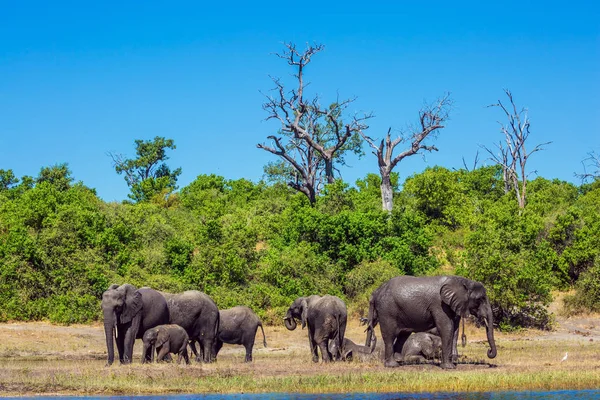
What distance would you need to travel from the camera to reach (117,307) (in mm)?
20141

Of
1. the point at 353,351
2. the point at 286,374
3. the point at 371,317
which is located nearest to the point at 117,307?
the point at 286,374

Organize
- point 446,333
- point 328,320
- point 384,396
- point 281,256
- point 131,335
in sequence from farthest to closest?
point 281,256 → point 131,335 → point 328,320 → point 446,333 → point 384,396

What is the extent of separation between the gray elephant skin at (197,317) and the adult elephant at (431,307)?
4404 millimetres

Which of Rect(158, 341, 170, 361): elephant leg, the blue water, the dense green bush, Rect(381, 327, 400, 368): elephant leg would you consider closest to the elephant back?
Rect(158, 341, 170, 361): elephant leg

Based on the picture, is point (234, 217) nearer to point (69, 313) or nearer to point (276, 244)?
point (276, 244)

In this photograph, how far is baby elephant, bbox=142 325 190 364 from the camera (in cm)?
2020

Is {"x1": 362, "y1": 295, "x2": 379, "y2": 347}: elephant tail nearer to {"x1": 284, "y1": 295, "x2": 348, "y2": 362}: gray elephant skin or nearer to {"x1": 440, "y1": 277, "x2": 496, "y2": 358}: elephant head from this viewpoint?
{"x1": 284, "y1": 295, "x2": 348, "y2": 362}: gray elephant skin

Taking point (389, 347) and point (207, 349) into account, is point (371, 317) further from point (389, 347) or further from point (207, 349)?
point (207, 349)

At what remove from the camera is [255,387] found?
685 inches

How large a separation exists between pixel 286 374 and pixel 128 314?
4075 mm

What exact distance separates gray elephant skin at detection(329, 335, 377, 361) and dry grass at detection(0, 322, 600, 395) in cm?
67

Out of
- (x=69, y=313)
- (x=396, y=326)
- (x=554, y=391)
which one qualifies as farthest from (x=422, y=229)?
(x=554, y=391)

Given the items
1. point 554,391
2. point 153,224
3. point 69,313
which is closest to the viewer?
point 554,391

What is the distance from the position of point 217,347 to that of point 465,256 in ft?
39.6
